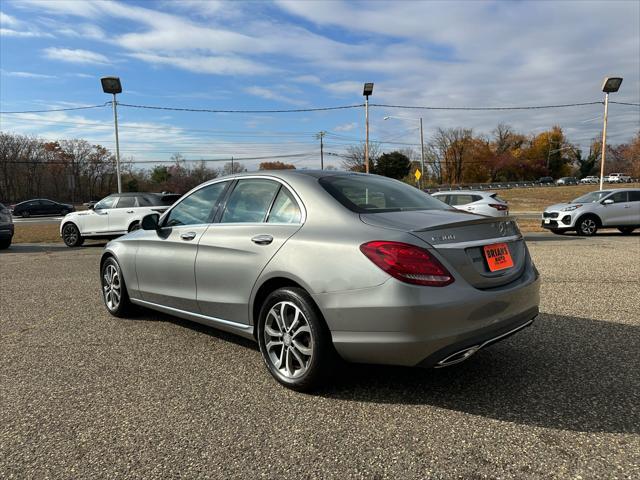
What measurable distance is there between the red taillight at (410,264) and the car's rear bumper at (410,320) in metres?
0.05

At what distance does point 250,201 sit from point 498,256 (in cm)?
188

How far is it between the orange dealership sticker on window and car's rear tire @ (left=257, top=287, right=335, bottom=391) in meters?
1.11

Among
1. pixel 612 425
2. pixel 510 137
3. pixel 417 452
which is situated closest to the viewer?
pixel 417 452

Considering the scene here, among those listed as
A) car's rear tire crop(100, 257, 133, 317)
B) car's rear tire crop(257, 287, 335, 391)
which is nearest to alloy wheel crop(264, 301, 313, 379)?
car's rear tire crop(257, 287, 335, 391)

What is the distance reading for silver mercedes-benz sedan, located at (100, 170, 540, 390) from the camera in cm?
271

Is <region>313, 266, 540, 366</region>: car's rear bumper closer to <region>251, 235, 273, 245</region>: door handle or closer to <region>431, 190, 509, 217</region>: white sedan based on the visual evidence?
<region>251, 235, 273, 245</region>: door handle

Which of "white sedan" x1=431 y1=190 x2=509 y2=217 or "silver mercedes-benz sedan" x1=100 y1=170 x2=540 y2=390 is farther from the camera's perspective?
"white sedan" x1=431 y1=190 x2=509 y2=217

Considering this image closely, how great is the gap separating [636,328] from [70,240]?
14.5 meters

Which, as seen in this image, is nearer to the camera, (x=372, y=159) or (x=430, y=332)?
(x=430, y=332)

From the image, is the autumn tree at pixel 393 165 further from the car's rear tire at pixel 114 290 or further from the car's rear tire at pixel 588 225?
the car's rear tire at pixel 114 290

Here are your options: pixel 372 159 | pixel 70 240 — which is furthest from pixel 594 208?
pixel 372 159

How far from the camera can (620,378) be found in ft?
10.8

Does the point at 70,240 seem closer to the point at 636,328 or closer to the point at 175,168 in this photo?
the point at 636,328

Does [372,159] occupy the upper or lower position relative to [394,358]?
upper
